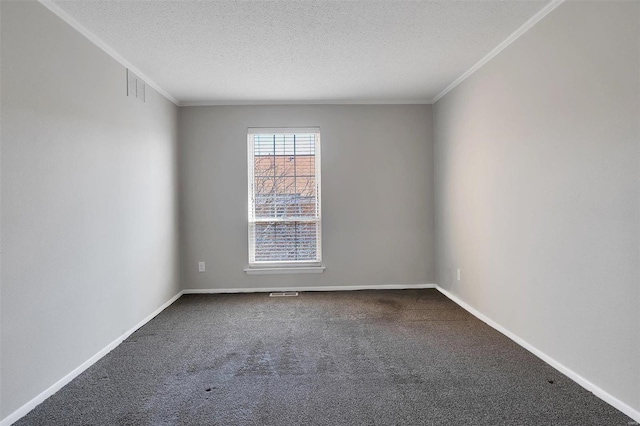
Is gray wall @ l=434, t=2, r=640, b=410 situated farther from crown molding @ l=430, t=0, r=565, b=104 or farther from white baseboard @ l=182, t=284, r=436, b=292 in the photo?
white baseboard @ l=182, t=284, r=436, b=292

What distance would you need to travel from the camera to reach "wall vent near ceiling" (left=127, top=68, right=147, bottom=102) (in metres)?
3.29

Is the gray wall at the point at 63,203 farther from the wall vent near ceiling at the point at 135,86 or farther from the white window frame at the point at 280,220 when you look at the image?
the white window frame at the point at 280,220

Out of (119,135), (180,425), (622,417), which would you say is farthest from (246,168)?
(622,417)

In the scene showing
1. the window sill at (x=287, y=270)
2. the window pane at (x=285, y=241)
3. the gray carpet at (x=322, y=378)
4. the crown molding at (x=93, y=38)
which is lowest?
the gray carpet at (x=322, y=378)

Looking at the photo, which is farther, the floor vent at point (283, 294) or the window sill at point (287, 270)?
the window sill at point (287, 270)

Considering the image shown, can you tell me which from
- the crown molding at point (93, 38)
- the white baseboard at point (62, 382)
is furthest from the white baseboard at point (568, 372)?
the crown molding at point (93, 38)

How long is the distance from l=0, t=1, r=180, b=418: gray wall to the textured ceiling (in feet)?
1.28

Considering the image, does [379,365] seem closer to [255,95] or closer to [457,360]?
[457,360]

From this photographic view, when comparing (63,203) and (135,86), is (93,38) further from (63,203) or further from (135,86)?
(63,203)

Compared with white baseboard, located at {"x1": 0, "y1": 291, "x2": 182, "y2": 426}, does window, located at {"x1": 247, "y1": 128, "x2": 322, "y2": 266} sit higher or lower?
higher

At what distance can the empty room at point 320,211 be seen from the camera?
2002 millimetres

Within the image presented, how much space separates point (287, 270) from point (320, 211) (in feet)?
2.95

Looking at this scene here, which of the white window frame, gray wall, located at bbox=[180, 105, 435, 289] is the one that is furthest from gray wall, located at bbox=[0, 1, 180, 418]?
the white window frame

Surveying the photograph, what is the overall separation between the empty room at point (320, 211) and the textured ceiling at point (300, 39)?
2 centimetres
